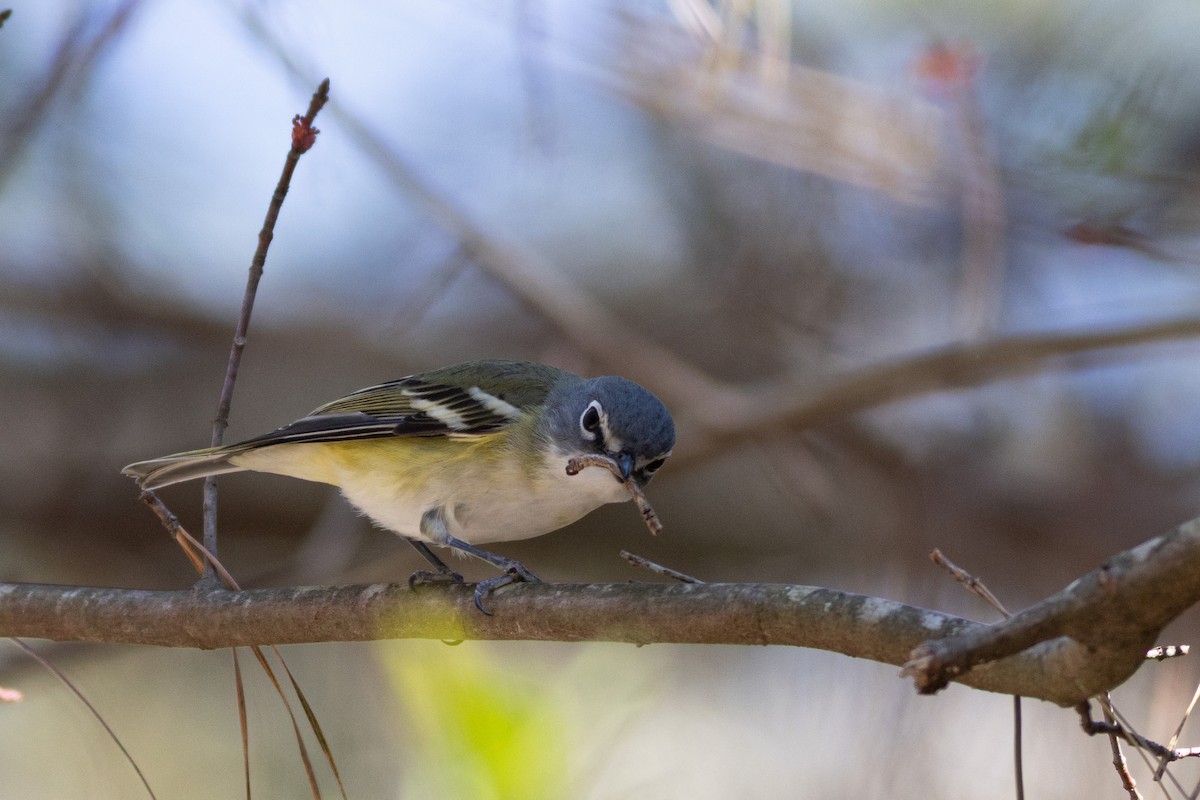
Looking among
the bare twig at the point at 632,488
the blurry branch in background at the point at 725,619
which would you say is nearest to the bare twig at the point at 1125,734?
the blurry branch in background at the point at 725,619

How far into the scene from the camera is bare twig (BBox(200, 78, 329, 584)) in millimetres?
1844

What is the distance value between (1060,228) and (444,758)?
251 cm

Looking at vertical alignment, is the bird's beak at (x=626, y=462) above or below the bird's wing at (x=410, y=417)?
below

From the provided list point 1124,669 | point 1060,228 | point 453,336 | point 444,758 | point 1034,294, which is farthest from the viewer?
point 453,336

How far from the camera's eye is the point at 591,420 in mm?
2688

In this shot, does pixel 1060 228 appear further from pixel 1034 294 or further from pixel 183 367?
pixel 183 367

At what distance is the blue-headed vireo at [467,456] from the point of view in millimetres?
2637

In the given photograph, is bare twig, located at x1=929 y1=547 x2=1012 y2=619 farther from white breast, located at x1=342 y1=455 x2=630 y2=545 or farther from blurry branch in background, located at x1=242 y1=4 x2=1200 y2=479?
blurry branch in background, located at x1=242 y1=4 x2=1200 y2=479

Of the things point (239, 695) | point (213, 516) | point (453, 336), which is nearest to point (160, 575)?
point (453, 336)

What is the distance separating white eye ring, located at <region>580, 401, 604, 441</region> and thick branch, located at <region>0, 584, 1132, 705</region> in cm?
66

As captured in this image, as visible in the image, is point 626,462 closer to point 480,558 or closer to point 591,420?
point 591,420

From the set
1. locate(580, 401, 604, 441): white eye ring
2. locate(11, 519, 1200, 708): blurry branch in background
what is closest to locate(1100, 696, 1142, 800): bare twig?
locate(11, 519, 1200, 708): blurry branch in background

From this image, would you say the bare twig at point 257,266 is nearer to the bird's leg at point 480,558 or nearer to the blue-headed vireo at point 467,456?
the blue-headed vireo at point 467,456

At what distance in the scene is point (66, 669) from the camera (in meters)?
4.01
